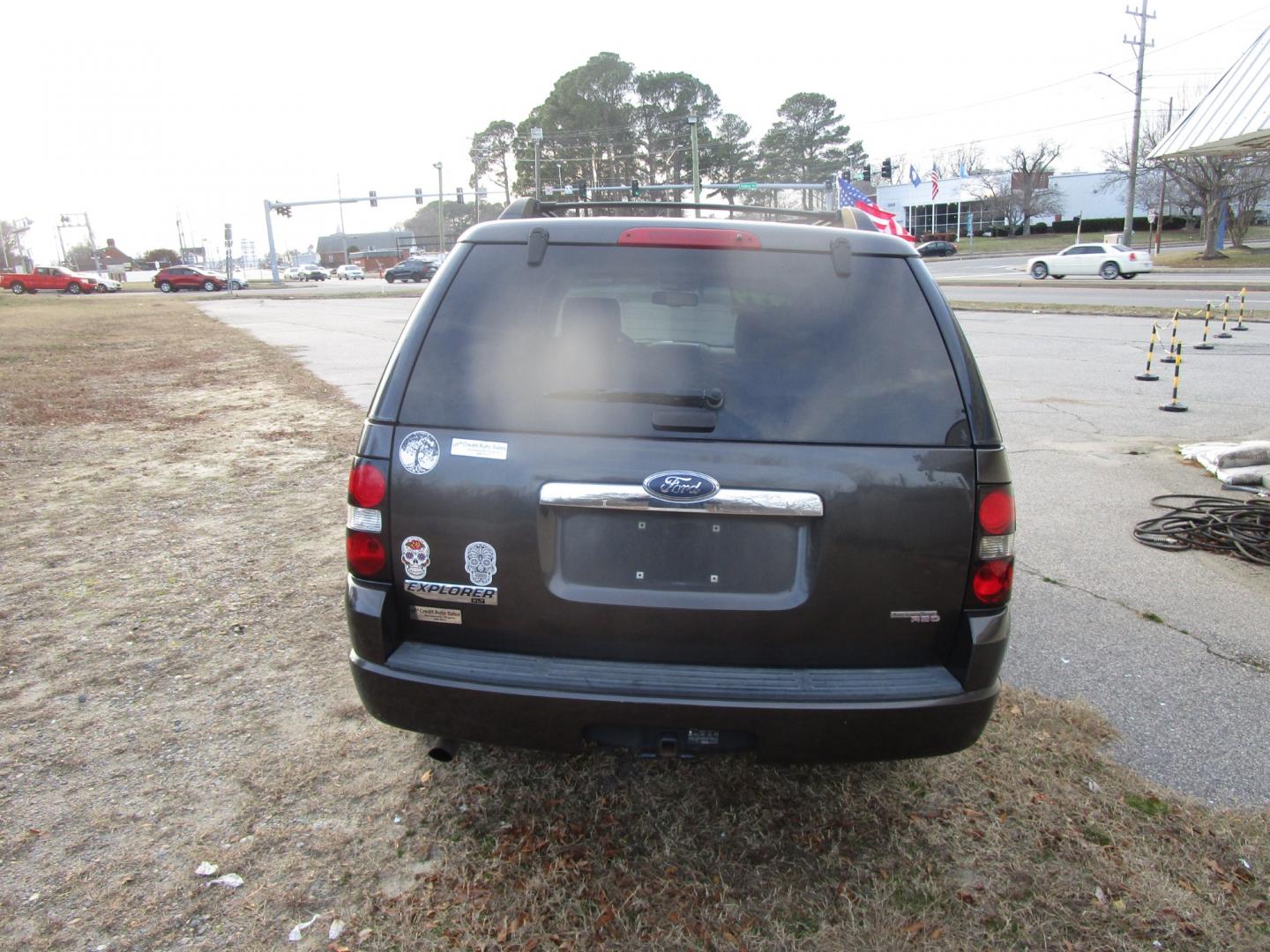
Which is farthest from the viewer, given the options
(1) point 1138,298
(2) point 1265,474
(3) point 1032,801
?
(1) point 1138,298

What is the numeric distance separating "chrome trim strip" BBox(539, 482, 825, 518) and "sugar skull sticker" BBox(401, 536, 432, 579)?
443 millimetres

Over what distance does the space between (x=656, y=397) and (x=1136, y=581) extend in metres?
3.89

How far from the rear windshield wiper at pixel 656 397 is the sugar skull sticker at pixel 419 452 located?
357mm

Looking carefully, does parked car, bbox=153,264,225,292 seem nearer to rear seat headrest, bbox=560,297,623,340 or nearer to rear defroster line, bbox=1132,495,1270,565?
rear defroster line, bbox=1132,495,1270,565

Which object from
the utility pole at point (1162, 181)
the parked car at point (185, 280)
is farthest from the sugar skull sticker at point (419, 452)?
the parked car at point (185, 280)

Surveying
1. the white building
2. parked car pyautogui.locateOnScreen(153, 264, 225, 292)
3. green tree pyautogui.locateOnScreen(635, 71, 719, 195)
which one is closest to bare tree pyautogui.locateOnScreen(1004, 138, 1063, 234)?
the white building

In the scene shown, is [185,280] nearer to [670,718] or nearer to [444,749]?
[444,749]

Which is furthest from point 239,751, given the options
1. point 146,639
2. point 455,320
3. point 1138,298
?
point 1138,298

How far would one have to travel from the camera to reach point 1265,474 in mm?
6586

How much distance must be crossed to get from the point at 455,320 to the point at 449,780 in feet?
5.29

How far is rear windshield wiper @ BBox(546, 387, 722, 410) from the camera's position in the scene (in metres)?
2.37

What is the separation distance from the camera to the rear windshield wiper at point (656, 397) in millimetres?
2373

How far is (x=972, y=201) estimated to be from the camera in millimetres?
77188

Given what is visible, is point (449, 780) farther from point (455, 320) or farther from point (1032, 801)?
point (1032, 801)
